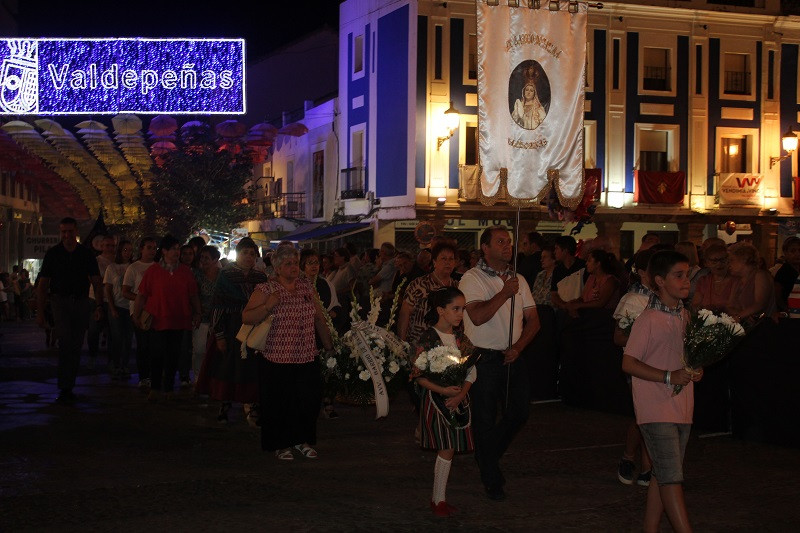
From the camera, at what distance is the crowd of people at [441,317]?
6.22 meters

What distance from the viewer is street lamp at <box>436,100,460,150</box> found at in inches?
1293

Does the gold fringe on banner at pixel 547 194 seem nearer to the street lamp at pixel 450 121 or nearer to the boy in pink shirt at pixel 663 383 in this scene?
the boy in pink shirt at pixel 663 383

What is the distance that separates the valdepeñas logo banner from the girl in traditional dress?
97.5 feet

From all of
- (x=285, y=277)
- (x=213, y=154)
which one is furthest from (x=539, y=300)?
(x=213, y=154)

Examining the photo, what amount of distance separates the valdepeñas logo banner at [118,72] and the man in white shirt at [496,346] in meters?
29.1

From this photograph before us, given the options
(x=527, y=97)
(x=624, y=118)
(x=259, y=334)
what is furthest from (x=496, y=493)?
(x=624, y=118)

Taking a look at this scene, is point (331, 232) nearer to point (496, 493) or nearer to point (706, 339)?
point (496, 493)

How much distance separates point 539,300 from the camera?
1405 cm

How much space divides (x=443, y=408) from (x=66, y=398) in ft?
22.6

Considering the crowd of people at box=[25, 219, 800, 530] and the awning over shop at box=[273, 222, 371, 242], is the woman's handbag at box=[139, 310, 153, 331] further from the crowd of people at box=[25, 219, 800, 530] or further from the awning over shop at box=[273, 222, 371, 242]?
the awning over shop at box=[273, 222, 371, 242]

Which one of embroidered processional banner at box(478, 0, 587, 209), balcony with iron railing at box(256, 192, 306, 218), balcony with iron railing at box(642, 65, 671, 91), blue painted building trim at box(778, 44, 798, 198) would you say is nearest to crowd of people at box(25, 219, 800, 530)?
embroidered processional banner at box(478, 0, 587, 209)

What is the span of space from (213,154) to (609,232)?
16258 millimetres

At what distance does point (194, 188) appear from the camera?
42469 millimetres

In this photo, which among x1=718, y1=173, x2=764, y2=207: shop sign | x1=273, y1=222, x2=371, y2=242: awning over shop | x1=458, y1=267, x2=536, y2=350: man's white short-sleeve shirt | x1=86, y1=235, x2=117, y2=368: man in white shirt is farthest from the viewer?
x1=718, y1=173, x2=764, y2=207: shop sign
